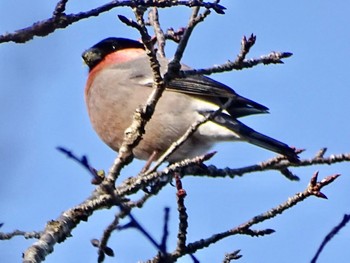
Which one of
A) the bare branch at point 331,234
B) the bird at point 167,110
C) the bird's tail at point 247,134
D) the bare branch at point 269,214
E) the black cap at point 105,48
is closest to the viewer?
the bare branch at point 331,234

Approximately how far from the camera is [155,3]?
2.71 meters

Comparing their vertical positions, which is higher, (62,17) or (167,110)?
(167,110)

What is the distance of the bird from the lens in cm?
480

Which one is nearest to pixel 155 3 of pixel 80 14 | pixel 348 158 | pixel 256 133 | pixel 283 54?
pixel 80 14

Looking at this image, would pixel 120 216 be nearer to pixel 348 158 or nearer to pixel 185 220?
pixel 185 220

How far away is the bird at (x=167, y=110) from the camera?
15.8ft

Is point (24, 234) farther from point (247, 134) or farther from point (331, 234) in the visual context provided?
point (247, 134)

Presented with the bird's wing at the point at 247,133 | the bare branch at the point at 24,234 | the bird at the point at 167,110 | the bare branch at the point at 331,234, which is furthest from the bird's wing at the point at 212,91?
the bare branch at the point at 331,234

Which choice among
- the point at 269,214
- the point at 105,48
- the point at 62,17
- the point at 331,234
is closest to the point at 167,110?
the point at 105,48

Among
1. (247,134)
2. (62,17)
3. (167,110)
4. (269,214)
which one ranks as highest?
(167,110)

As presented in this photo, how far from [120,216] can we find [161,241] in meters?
0.92

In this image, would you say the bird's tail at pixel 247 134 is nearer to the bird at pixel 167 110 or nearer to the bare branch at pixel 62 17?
the bird at pixel 167 110

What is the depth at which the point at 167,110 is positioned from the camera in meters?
4.93

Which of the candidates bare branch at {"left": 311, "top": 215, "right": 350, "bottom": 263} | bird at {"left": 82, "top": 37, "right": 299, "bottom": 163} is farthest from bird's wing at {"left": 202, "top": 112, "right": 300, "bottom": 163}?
bare branch at {"left": 311, "top": 215, "right": 350, "bottom": 263}
